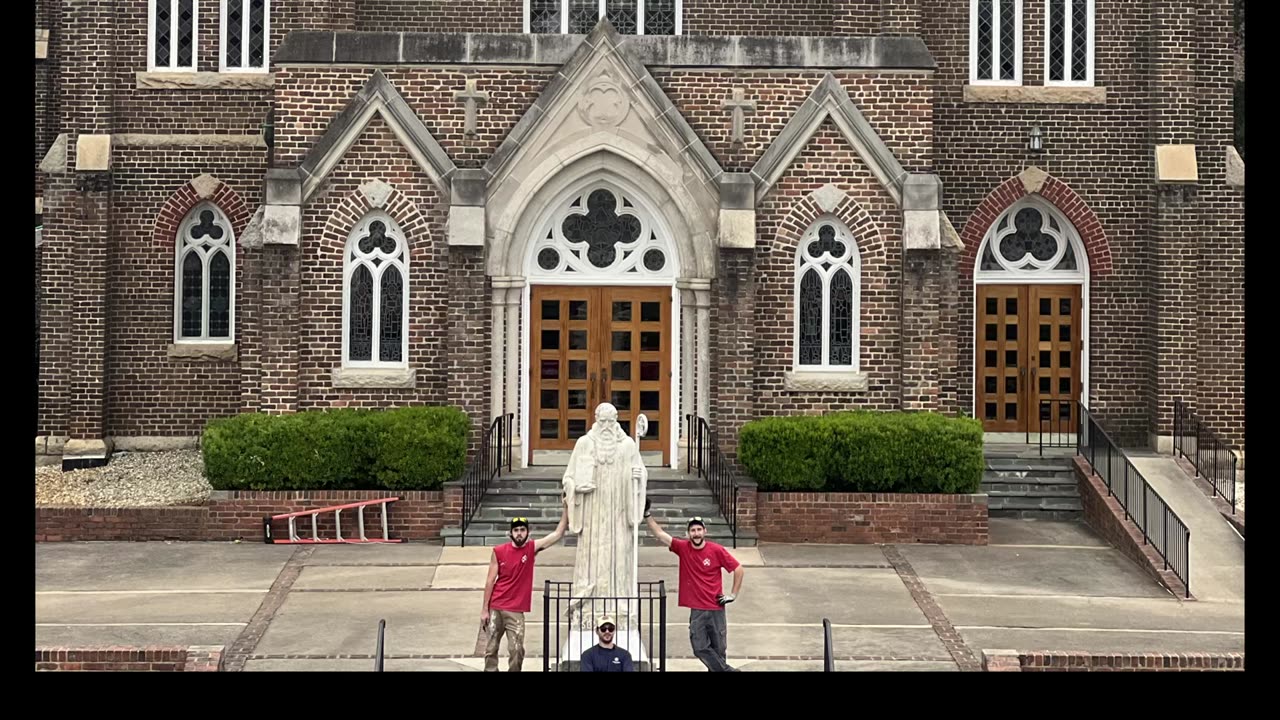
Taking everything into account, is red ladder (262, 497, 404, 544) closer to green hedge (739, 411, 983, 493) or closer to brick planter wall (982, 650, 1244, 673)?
green hedge (739, 411, 983, 493)

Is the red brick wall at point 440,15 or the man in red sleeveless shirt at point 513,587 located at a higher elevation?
the red brick wall at point 440,15

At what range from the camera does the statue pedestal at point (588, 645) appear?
13.4m

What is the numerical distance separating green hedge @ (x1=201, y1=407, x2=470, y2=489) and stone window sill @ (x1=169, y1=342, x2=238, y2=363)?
4231 millimetres

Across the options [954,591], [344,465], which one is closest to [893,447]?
[954,591]

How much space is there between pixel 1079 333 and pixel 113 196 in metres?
14.4

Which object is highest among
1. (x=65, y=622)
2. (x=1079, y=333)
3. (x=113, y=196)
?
(x=113, y=196)

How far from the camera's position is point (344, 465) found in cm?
2017

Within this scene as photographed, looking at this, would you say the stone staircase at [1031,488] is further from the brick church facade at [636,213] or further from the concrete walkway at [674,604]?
the brick church facade at [636,213]

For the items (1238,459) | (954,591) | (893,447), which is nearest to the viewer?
(954,591)

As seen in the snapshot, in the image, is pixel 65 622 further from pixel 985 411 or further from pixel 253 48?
pixel 985 411

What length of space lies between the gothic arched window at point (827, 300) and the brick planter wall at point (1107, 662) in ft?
24.6

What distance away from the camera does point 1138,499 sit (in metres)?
20.7

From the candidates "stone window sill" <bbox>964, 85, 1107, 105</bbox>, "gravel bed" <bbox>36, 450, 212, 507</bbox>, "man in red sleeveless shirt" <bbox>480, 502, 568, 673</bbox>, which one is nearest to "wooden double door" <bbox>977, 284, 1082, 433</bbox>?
"stone window sill" <bbox>964, 85, 1107, 105</bbox>

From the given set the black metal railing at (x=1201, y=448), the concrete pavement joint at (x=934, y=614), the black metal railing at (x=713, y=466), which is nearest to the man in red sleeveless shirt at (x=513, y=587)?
the concrete pavement joint at (x=934, y=614)
